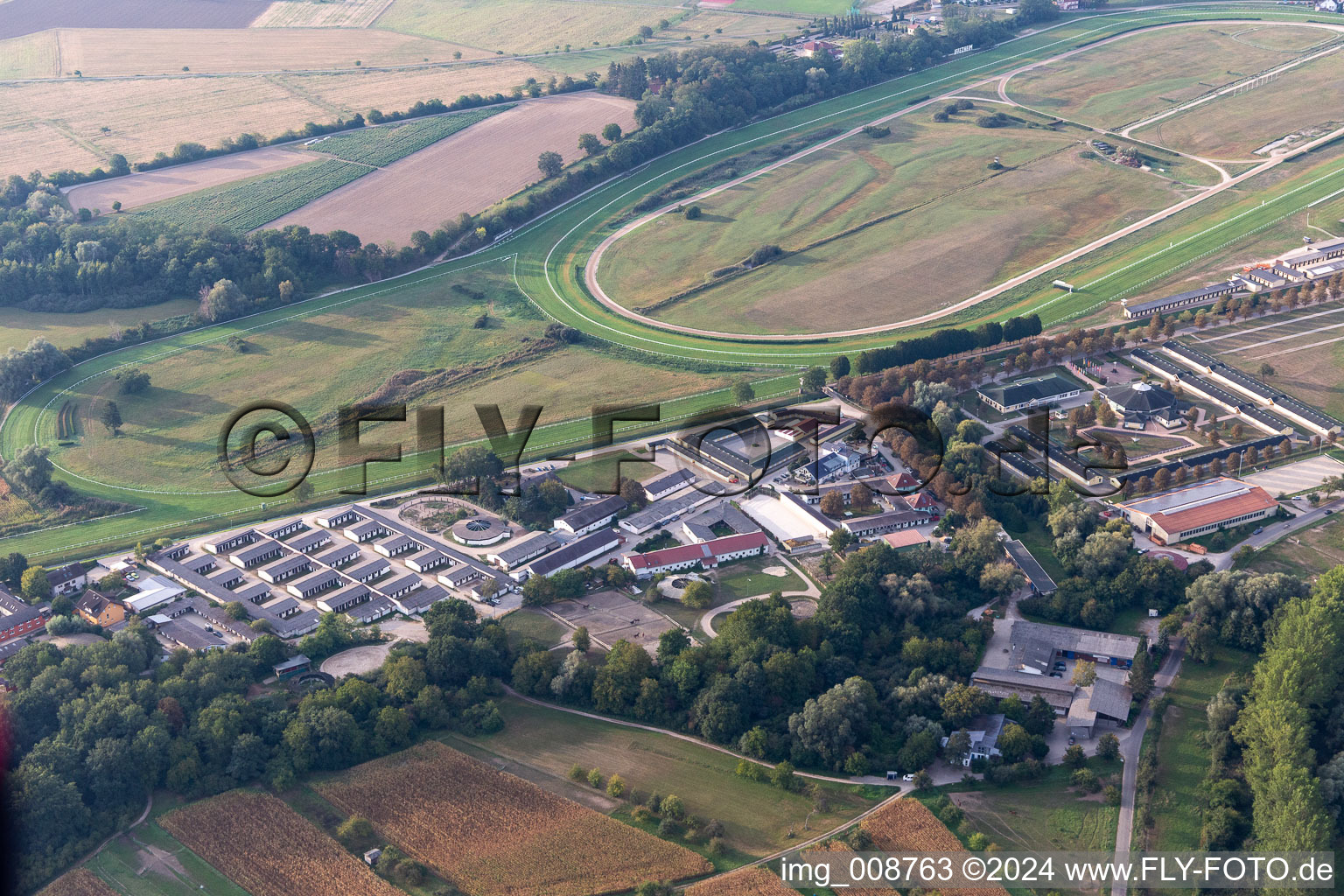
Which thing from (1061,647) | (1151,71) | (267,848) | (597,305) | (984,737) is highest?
(1151,71)

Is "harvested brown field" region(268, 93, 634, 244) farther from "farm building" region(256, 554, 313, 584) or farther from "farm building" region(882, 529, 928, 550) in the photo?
"farm building" region(882, 529, 928, 550)

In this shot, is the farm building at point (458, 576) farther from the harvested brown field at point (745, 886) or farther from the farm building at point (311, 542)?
the harvested brown field at point (745, 886)

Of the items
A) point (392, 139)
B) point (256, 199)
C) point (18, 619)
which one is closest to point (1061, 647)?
point (18, 619)

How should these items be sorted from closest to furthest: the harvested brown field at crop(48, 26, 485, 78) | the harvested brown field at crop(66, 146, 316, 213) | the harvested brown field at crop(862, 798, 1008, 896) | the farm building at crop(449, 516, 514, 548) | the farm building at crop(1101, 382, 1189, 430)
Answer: the harvested brown field at crop(862, 798, 1008, 896), the farm building at crop(449, 516, 514, 548), the farm building at crop(1101, 382, 1189, 430), the harvested brown field at crop(66, 146, 316, 213), the harvested brown field at crop(48, 26, 485, 78)

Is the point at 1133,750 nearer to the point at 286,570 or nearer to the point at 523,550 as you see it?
the point at 523,550

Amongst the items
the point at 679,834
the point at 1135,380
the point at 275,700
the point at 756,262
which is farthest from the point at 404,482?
the point at 1135,380

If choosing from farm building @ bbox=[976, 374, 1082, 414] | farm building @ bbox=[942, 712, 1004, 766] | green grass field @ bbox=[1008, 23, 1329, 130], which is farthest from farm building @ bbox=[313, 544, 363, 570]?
green grass field @ bbox=[1008, 23, 1329, 130]
